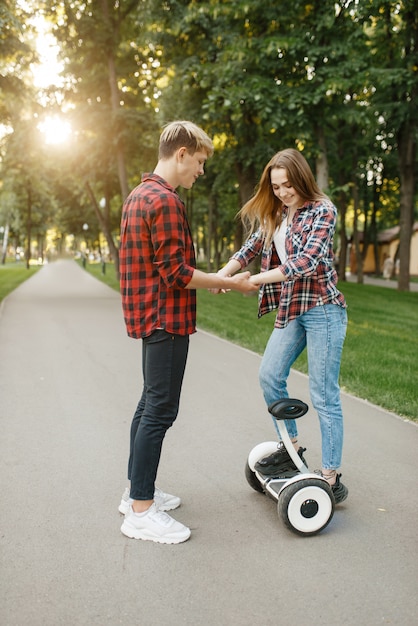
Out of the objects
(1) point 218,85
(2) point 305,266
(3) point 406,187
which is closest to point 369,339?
(2) point 305,266

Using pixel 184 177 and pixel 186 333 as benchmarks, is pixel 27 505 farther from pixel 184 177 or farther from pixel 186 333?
pixel 184 177

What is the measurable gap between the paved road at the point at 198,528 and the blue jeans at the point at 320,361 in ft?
1.55

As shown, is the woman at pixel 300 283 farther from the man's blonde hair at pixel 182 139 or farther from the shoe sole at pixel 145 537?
the shoe sole at pixel 145 537

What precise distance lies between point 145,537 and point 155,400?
70 centimetres

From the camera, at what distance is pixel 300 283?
3377 millimetres

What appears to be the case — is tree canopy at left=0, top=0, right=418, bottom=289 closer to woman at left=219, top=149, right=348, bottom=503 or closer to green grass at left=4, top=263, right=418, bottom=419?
green grass at left=4, top=263, right=418, bottom=419

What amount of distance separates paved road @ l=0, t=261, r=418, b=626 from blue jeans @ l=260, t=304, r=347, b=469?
47 centimetres

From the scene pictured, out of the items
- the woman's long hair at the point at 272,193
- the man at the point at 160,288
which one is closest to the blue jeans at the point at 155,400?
the man at the point at 160,288

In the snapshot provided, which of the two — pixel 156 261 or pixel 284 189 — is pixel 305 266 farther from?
pixel 156 261

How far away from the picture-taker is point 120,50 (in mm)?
20000

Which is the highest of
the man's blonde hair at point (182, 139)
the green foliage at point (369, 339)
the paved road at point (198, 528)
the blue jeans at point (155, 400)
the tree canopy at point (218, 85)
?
the tree canopy at point (218, 85)

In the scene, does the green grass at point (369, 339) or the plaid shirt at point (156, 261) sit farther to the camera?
the green grass at point (369, 339)

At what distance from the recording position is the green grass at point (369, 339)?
20.9 ft

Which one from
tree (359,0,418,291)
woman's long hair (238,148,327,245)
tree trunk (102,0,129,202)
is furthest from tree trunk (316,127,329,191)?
woman's long hair (238,148,327,245)
